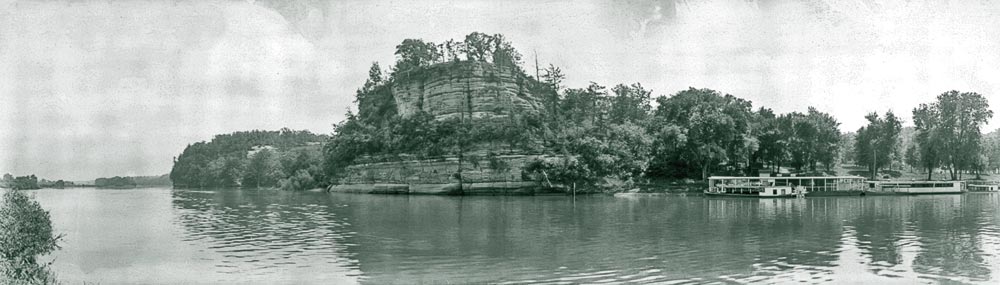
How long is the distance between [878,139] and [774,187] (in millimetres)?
33887

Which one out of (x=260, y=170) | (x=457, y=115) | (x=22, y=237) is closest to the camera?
(x=22, y=237)

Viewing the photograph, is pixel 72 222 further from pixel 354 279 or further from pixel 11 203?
pixel 354 279

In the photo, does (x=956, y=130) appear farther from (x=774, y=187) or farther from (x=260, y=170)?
(x=260, y=170)

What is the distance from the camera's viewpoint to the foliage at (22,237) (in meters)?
14.6

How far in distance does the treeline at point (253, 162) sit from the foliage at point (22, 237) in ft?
266

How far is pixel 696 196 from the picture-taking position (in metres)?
64.4

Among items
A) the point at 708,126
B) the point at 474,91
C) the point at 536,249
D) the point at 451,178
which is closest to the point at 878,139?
the point at 708,126

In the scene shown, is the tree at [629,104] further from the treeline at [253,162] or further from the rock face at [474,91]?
the treeline at [253,162]

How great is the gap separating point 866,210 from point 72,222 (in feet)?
163

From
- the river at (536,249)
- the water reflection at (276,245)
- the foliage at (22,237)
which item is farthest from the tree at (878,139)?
the foliage at (22,237)

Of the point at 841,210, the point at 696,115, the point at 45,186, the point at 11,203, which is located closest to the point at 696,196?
the point at 696,115

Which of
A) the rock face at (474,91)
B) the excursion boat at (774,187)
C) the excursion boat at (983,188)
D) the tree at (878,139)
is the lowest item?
the excursion boat at (983,188)

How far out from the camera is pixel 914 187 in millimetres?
67125

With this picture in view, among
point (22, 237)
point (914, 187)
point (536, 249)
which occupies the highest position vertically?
point (22, 237)
